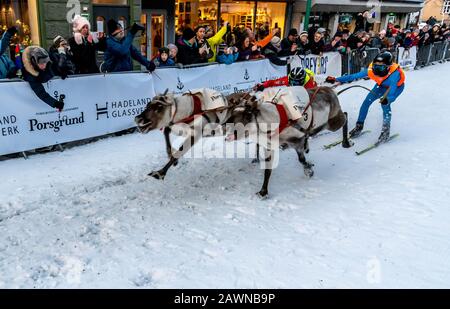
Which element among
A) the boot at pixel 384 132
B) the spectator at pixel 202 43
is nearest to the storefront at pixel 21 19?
the spectator at pixel 202 43

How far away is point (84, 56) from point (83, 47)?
0.53ft

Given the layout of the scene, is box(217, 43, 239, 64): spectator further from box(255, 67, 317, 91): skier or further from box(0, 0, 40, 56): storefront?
box(0, 0, 40, 56): storefront

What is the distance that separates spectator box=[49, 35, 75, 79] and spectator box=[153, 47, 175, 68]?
6.02 ft

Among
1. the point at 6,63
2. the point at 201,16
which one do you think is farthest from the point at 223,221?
the point at 201,16

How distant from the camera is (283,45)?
11.6 metres

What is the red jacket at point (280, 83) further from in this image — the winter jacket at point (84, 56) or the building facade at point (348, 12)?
the building facade at point (348, 12)

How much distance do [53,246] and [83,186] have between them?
150 cm

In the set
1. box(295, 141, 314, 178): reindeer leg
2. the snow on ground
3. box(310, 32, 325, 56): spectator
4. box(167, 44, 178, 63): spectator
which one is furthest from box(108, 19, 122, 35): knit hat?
box(310, 32, 325, 56): spectator


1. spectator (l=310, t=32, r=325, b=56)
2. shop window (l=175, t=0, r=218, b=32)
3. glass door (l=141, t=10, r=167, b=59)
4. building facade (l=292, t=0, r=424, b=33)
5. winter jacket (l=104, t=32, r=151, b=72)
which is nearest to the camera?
winter jacket (l=104, t=32, r=151, b=72)

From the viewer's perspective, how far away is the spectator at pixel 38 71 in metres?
5.89

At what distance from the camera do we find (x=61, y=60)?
6559mm

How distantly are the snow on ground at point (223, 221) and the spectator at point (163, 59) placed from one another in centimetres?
205

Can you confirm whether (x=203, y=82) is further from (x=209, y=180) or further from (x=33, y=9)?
(x=33, y=9)

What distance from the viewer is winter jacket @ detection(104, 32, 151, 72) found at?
7480 millimetres
